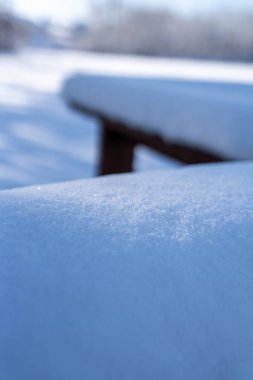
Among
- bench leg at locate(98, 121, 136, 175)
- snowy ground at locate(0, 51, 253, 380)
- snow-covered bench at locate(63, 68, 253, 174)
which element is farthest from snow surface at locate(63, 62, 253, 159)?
snowy ground at locate(0, 51, 253, 380)

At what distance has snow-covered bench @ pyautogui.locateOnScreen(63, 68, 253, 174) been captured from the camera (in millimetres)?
926

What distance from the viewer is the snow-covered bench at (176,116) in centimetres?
93

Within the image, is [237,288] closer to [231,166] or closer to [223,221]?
[223,221]

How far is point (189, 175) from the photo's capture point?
1.65ft

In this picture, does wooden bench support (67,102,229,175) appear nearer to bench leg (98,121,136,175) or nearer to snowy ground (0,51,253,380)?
bench leg (98,121,136,175)

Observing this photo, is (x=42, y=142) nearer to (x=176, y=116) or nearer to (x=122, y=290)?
(x=176, y=116)

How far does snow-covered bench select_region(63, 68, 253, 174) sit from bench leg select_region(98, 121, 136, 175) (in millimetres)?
158

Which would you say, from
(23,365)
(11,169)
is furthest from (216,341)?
(11,169)

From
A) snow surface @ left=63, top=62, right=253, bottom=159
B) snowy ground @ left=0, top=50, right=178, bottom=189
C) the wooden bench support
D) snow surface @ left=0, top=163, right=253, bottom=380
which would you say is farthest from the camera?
snowy ground @ left=0, top=50, right=178, bottom=189

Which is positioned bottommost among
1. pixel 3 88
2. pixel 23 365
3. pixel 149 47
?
pixel 23 365

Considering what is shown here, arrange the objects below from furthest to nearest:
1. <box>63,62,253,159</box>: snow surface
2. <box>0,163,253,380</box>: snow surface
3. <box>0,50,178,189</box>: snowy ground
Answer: <box>0,50,178,189</box>: snowy ground
<box>63,62,253,159</box>: snow surface
<box>0,163,253,380</box>: snow surface

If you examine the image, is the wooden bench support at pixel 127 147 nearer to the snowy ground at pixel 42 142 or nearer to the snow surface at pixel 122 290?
the snowy ground at pixel 42 142

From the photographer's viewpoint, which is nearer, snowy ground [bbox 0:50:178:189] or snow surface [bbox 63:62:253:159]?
snow surface [bbox 63:62:253:159]

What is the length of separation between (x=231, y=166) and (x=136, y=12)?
13.2 metres
